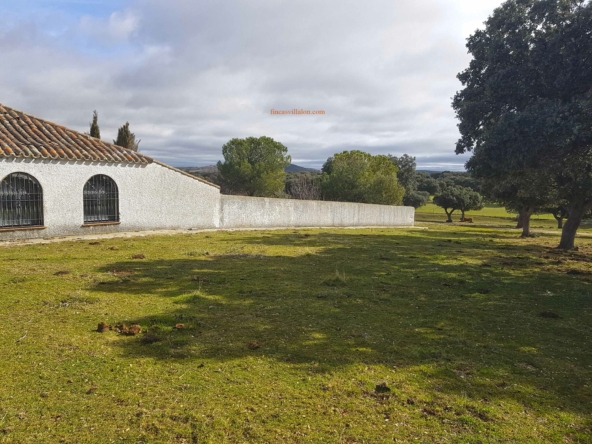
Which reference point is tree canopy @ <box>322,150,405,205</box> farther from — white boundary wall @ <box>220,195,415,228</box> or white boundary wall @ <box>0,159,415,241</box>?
white boundary wall @ <box>0,159,415,241</box>

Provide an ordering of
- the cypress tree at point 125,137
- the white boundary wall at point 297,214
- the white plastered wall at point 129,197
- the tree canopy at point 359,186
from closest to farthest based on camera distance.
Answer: the white plastered wall at point 129,197
the white boundary wall at point 297,214
the cypress tree at point 125,137
the tree canopy at point 359,186

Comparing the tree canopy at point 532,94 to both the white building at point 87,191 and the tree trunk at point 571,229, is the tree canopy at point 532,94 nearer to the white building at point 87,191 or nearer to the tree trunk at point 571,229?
the tree trunk at point 571,229

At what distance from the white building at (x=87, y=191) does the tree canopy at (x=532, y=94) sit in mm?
11300

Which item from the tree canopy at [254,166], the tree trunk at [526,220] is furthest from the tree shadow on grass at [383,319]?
the tree canopy at [254,166]

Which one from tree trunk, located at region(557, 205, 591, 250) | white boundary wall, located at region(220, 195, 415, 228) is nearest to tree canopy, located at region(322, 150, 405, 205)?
white boundary wall, located at region(220, 195, 415, 228)

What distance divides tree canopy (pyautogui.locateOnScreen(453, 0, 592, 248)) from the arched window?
43.4 ft

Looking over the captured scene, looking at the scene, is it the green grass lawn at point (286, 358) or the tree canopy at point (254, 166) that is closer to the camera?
the green grass lawn at point (286, 358)

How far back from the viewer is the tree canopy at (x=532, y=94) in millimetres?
11109

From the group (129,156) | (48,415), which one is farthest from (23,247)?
(48,415)

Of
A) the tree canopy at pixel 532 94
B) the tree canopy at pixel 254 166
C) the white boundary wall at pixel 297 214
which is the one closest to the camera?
the tree canopy at pixel 532 94

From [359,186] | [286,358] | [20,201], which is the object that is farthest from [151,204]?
[359,186]

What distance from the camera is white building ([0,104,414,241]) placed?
1350cm

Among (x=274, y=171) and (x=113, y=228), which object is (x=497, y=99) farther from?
(x=274, y=171)

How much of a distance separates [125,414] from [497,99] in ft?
44.8
